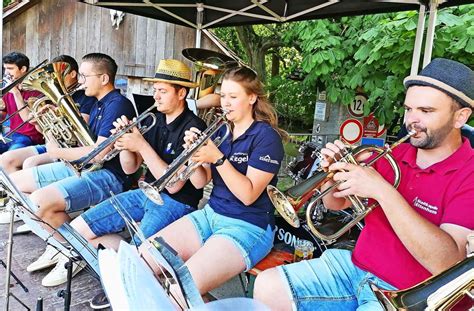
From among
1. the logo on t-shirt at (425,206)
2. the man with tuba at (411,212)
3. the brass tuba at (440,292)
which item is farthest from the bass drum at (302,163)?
the brass tuba at (440,292)

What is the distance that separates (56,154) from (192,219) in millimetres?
1358

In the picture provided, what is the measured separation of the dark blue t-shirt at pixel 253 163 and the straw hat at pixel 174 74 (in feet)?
2.12

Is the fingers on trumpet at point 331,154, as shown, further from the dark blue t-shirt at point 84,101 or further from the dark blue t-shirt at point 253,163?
the dark blue t-shirt at point 84,101

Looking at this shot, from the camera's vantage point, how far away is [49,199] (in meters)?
2.62

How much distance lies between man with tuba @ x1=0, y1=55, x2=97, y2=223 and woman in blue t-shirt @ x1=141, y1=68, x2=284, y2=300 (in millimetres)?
1867

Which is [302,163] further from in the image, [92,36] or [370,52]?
[92,36]

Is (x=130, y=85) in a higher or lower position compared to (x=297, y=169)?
higher

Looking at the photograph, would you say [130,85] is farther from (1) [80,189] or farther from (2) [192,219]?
(2) [192,219]

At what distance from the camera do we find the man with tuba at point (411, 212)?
135 centimetres

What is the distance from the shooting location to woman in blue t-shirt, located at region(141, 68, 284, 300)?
6.24ft

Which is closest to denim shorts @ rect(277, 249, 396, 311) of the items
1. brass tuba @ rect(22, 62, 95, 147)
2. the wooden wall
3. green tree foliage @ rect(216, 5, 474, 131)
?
brass tuba @ rect(22, 62, 95, 147)

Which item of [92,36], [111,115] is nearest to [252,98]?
[111,115]

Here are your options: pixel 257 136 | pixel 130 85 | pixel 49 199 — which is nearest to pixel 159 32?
pixel 130 85

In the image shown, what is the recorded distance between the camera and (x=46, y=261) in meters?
A: 3.00
